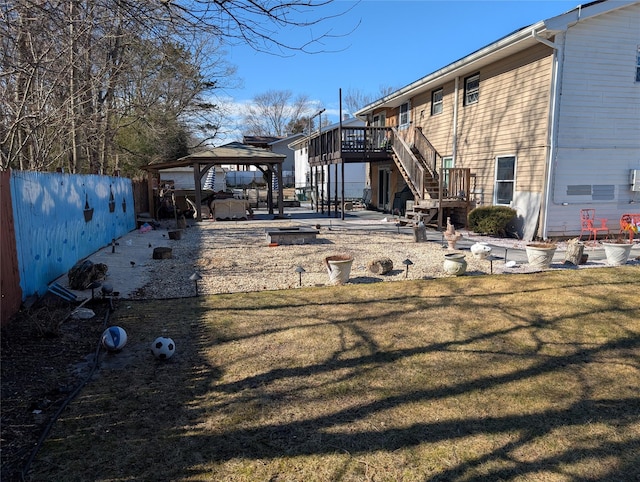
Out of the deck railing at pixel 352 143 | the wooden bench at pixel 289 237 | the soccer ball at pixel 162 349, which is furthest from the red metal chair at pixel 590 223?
the soccer ball at pixel 162 349

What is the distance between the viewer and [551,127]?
1033 centimetres

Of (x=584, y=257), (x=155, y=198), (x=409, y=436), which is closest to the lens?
(x=409, y=436)

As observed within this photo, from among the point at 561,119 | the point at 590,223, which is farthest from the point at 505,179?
the point at 590,223

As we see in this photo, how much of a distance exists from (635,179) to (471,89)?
17.3 feet

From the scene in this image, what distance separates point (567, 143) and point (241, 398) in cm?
1041

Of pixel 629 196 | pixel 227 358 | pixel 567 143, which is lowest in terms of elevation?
pixel 227 358

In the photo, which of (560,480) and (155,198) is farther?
(155,198)

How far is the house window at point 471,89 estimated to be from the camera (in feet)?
43.5

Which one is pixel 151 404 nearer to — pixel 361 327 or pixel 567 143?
pixel 361 327

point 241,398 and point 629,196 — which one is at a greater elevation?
point 629,196

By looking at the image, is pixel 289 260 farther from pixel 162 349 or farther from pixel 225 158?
pixel 225 158

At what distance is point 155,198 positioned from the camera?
19.1m

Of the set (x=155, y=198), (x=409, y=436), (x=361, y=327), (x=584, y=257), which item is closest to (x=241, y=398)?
(x=409, y=436)

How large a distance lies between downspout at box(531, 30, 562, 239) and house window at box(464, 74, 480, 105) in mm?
3121
